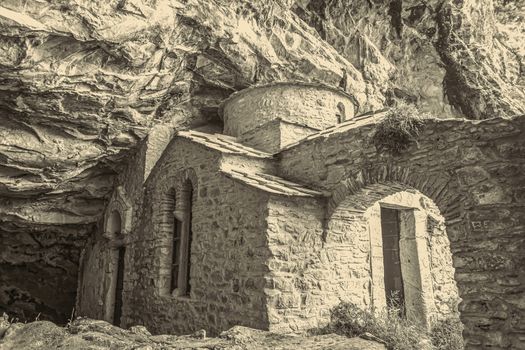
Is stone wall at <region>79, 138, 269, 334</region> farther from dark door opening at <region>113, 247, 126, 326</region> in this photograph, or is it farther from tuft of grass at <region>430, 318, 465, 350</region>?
tuft of grass at <region>430, 318, 465, 350</region>

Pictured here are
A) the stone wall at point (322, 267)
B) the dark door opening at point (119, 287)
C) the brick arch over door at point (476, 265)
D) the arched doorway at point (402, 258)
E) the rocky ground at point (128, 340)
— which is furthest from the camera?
the dark door opening at point (119, 287)

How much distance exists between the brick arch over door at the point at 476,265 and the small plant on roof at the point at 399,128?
1.47ft

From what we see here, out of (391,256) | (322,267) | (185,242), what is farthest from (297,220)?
(391,256)

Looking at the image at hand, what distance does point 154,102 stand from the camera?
9023mm

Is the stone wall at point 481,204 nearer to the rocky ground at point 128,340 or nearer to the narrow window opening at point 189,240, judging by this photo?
the rocky ground at point 128,340

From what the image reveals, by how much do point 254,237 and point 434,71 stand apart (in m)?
10.8

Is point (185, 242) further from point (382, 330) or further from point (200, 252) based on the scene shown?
point (382, 330)

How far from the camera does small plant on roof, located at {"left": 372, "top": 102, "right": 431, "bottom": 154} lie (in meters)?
5.44

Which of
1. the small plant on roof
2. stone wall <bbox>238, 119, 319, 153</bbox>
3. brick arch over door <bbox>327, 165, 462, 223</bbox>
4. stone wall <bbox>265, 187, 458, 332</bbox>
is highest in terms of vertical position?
stone wall <bbox>238, 119, 319, 153</bbox>

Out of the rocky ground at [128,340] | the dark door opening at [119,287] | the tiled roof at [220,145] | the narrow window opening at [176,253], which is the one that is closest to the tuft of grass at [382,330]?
the rocky ground at [128,340]

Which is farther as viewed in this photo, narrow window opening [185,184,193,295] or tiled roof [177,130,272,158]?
narrow window opening [185,184,193,295]

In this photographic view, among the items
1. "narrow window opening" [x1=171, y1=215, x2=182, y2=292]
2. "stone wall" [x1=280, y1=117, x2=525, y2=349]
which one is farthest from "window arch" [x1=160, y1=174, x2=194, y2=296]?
"stone wall" [x1=280, y1=117, x2=525, y2=349]

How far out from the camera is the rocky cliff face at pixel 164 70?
7.07 m

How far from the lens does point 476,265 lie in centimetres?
452
